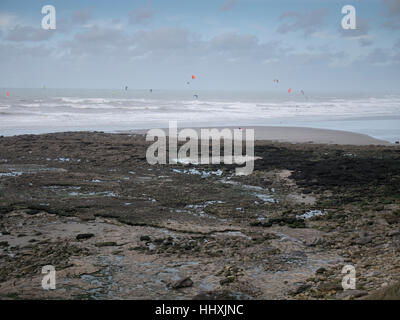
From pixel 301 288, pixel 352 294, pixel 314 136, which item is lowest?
pixel 301 288

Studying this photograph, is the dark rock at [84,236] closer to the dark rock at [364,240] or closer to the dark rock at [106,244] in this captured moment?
the dark rock at [106,244]

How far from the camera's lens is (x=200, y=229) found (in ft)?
28.5

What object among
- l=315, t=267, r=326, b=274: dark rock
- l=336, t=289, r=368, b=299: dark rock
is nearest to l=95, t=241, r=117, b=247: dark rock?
l=315, t=267, r=326, b=274: dark rock

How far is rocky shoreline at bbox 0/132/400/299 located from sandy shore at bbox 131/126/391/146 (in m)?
6.60

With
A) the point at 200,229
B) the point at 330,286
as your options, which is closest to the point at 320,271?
the point at 330,286

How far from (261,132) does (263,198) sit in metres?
15.9

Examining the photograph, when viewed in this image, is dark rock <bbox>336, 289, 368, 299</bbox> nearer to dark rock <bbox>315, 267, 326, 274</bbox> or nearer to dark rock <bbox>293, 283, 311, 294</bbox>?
dark rock <bbox>293, 283, 311, 294</bbox>

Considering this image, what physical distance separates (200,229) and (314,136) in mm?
17526

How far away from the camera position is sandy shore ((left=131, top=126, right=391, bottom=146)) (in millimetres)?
22670

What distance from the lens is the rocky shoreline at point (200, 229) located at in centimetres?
606

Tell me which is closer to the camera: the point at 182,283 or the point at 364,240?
the point at 182,283

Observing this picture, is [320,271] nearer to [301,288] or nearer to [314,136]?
[301,288]
